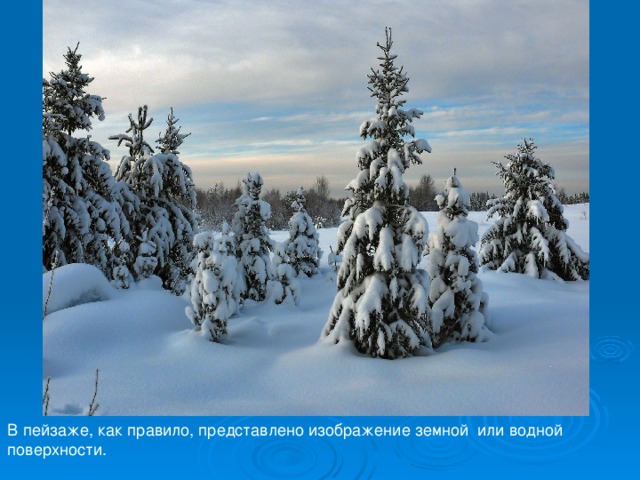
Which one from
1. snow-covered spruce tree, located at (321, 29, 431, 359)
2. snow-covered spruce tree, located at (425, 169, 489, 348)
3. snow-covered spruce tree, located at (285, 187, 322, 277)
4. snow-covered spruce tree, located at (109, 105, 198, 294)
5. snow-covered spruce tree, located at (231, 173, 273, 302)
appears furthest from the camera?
snow-covered spruce tree, located at (285, 187, 322, 277)

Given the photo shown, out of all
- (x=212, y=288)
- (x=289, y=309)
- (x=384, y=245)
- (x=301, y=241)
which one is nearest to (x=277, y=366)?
(x=212, y=288)

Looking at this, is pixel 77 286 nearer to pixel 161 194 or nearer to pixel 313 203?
pixel 161 194

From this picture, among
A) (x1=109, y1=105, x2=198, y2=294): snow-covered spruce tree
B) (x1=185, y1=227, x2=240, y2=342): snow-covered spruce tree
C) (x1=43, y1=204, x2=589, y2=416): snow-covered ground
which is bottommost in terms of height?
(x1=43, y1=204, x2=589, y2=416): snow-covered ground

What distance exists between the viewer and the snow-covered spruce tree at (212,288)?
1182cm

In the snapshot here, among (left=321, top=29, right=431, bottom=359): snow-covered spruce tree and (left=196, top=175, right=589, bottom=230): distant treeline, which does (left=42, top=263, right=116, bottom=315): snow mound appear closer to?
(left=321, top=29, right=431, bottom=359): snow-covered spruce tree

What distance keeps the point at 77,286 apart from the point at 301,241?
13.3 m

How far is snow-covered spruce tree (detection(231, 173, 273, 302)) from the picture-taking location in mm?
17812

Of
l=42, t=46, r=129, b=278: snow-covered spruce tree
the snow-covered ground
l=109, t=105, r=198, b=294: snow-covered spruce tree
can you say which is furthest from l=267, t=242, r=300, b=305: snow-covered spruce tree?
l=42, t=46, r=129, b=278: snow-covered spruce tree

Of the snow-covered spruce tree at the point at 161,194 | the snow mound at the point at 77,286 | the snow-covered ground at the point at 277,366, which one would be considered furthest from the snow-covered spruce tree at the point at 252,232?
the snow mound at the point at 77,286

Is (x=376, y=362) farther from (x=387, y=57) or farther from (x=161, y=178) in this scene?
(x=161, y=178)

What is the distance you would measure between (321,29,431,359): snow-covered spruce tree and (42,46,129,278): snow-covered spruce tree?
10008mm

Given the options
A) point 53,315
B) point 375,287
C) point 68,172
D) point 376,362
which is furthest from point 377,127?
point 68,172

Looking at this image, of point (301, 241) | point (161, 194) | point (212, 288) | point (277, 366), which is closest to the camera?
point (277, 366)

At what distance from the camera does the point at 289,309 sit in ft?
57.7
